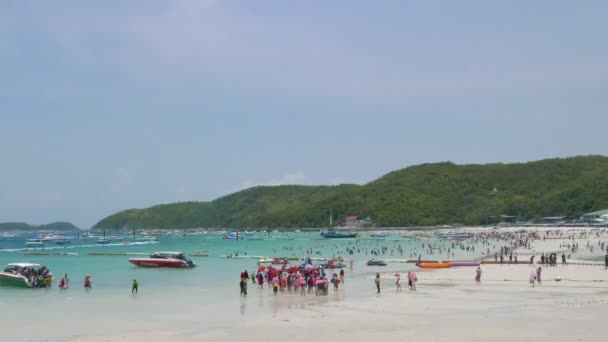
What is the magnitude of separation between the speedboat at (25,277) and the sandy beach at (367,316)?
8.95m

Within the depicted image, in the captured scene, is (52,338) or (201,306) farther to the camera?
(201,306)

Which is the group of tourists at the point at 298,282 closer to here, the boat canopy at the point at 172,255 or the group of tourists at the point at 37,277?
the group of tourists at the point at 37,277

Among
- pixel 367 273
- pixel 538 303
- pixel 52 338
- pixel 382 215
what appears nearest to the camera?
pixel 52 338

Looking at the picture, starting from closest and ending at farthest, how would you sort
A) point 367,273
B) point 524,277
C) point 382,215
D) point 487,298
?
point 487,298, point 524,277, point 367,273, point 382,215

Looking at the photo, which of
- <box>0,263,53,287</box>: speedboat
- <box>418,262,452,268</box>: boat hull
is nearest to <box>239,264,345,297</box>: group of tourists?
<box>0,263,53,287</box>: speedboat

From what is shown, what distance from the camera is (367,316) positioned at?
979 inches

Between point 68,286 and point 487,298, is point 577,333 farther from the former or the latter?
point 68,286

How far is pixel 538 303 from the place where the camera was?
26.8 meters

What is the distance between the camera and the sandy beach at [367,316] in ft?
68.0

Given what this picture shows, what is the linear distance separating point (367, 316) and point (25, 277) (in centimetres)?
2472

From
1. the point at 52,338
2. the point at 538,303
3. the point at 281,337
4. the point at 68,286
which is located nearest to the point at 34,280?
the point at 68,286

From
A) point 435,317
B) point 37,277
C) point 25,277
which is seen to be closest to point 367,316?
point 435,317

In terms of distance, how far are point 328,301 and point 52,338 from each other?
42.0 ft

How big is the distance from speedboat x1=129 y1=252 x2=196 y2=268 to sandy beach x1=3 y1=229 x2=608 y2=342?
20.8 metres
